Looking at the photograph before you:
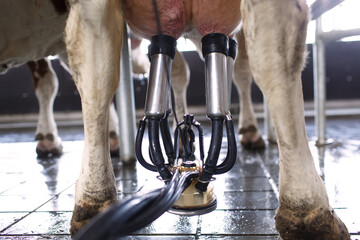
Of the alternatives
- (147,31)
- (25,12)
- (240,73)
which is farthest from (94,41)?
(240,73)

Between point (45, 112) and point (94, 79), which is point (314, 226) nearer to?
point (94, 79)

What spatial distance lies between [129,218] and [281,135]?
0.56m

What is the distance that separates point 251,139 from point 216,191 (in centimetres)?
111

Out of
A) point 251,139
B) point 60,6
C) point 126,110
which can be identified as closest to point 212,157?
point 60,6

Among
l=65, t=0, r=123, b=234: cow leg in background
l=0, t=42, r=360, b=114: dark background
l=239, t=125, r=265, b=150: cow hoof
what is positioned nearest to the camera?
l=65, t=0, r=123, b=234: cow leg in background

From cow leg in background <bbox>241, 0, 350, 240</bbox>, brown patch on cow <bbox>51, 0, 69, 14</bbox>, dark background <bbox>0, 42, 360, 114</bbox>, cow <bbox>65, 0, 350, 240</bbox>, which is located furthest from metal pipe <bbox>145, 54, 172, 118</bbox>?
dark background <bbox>0, 42, 360, 114</bbox>

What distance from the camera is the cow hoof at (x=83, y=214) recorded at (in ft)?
3.64

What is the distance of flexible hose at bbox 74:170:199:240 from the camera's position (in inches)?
21.6

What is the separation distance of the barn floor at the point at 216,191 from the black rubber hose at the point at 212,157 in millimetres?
159

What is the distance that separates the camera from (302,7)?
3.11ft

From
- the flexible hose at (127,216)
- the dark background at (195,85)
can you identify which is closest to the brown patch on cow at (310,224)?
the flexible hose at (127,216)

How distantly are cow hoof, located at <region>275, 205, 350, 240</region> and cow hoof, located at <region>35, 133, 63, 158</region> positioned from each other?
2.25m

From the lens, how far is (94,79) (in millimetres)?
1107

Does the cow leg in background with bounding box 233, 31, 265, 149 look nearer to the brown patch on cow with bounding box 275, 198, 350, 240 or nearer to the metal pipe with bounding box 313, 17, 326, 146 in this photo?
the metal pipe with bounding box 313, 17, 326, 146
